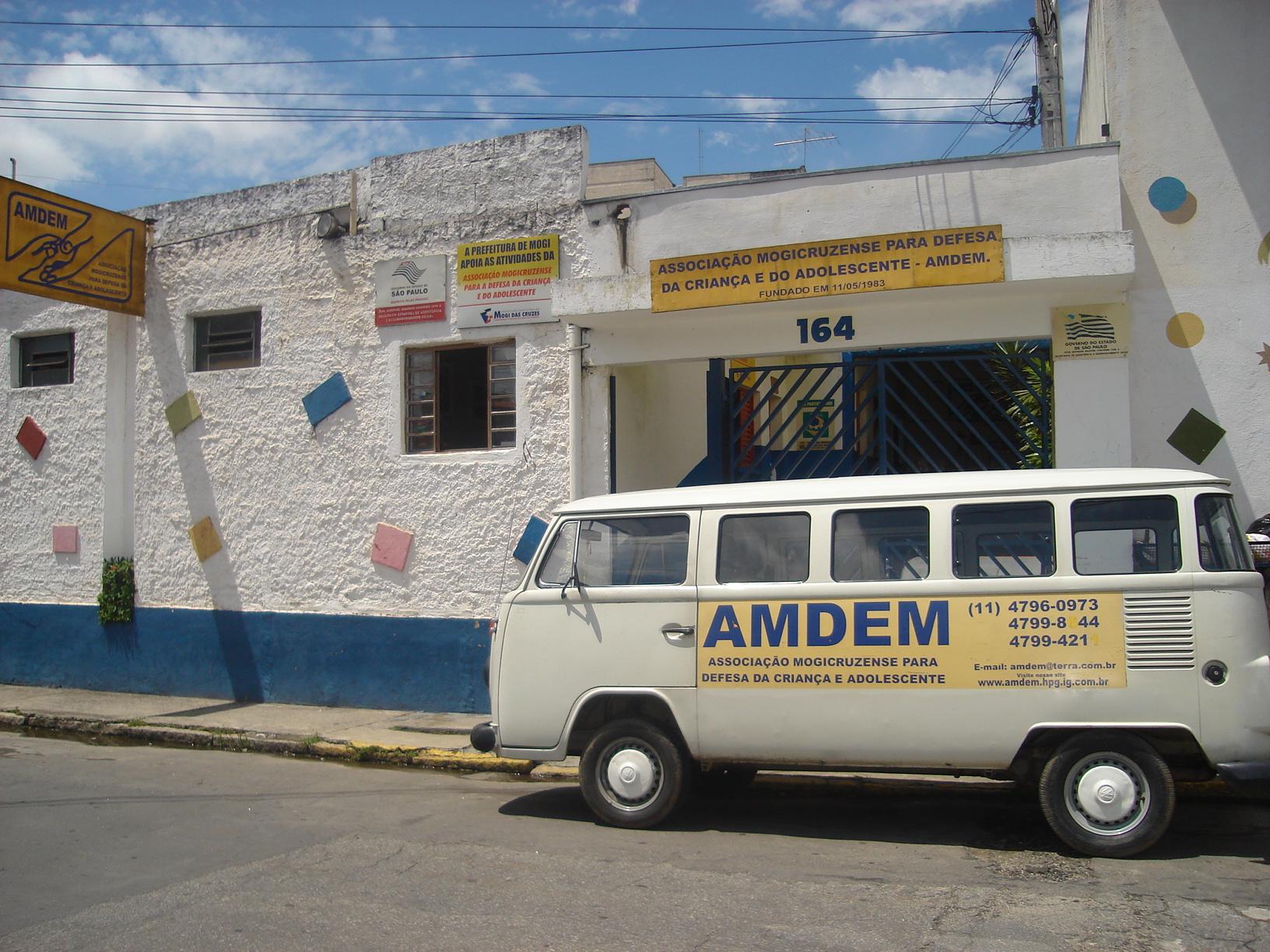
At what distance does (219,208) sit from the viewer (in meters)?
12.2

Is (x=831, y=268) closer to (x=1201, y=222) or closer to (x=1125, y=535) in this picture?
(x=1201, y=222)

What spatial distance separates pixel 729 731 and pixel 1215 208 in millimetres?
5906

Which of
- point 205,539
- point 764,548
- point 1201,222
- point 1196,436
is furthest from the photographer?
point 205,539

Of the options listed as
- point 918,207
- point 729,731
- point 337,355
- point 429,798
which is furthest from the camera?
point 337,355

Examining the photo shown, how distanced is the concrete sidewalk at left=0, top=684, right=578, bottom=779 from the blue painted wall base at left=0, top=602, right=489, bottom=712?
167 mm

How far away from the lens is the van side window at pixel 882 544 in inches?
242

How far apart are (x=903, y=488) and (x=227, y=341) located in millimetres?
8586

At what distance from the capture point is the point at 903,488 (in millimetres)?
6262

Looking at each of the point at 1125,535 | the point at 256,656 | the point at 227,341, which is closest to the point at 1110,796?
the point at 1125,535

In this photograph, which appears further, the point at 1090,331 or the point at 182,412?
the point at 182,412

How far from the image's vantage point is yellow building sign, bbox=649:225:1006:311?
8594 mm

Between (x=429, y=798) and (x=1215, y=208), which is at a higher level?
(x=1215, y=208)

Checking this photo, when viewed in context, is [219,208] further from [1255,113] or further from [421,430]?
[1255,113]

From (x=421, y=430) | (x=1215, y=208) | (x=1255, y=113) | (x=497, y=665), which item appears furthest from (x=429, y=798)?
(x=1255, y=113)
